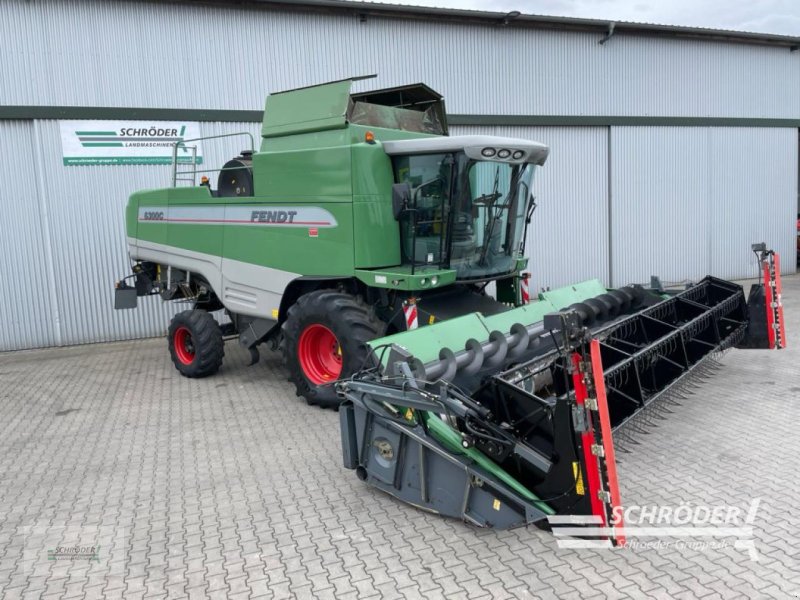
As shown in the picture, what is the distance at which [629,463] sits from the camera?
4367 mm

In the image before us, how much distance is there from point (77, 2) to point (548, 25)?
764 centimetres

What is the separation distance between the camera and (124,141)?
30.9ft

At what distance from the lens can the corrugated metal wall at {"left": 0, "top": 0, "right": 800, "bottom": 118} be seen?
901 centimetres

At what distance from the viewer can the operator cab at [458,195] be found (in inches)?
222

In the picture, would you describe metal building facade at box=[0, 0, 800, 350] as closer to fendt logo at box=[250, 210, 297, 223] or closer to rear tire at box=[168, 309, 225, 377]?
rear tire at box=[168, 309, 225, 377]

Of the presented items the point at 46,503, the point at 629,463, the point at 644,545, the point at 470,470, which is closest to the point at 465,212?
the point at 629,463

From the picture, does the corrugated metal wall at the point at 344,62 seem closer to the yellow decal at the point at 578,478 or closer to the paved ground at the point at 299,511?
the paved ground at the point at 299,511

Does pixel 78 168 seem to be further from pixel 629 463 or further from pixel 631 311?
pixel 629 463

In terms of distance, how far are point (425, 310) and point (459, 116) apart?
5.90 metres

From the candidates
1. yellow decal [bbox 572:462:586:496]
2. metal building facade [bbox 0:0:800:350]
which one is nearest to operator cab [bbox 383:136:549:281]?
yellow decal [bbox 572:462:586:496]

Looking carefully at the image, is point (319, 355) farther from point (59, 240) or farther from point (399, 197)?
point (59, 240)

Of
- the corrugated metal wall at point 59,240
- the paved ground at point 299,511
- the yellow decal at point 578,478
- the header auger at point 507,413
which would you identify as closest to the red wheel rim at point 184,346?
the paved ground at point 299,511

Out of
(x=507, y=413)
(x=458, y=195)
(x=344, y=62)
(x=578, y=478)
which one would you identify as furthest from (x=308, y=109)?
(x=344, y=62)

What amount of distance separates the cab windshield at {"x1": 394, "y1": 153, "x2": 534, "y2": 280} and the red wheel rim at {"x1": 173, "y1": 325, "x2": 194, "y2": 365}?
302 centimetres
